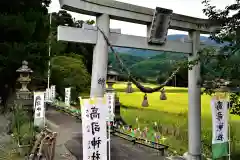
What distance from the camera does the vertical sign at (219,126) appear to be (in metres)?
6.31

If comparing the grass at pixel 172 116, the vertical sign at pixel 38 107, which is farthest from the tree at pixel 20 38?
the grass at pixel 172 116

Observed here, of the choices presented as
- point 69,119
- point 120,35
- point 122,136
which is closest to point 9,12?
point 69,119

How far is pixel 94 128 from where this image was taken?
5.35 meters

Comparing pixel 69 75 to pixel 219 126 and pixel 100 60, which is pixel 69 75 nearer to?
pixel 219 126

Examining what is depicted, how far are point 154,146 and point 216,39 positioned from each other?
551 centimetres

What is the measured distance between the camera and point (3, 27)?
1529cm

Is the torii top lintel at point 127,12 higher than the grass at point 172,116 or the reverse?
higher

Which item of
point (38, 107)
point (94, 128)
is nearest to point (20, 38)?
point (38, 107)

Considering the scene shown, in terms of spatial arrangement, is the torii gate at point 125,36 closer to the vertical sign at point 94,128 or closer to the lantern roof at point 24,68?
the vertical sign at point 94,128

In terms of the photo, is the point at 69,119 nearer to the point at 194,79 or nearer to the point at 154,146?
the point at 154,146

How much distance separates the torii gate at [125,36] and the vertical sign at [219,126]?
699mm

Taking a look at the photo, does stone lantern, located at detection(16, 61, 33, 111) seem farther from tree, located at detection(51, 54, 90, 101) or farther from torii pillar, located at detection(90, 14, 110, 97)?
torii pillar, located at detection(90, 14, 110, 97)

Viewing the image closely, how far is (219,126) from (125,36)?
2.75m

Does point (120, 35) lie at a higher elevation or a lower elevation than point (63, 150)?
higher
